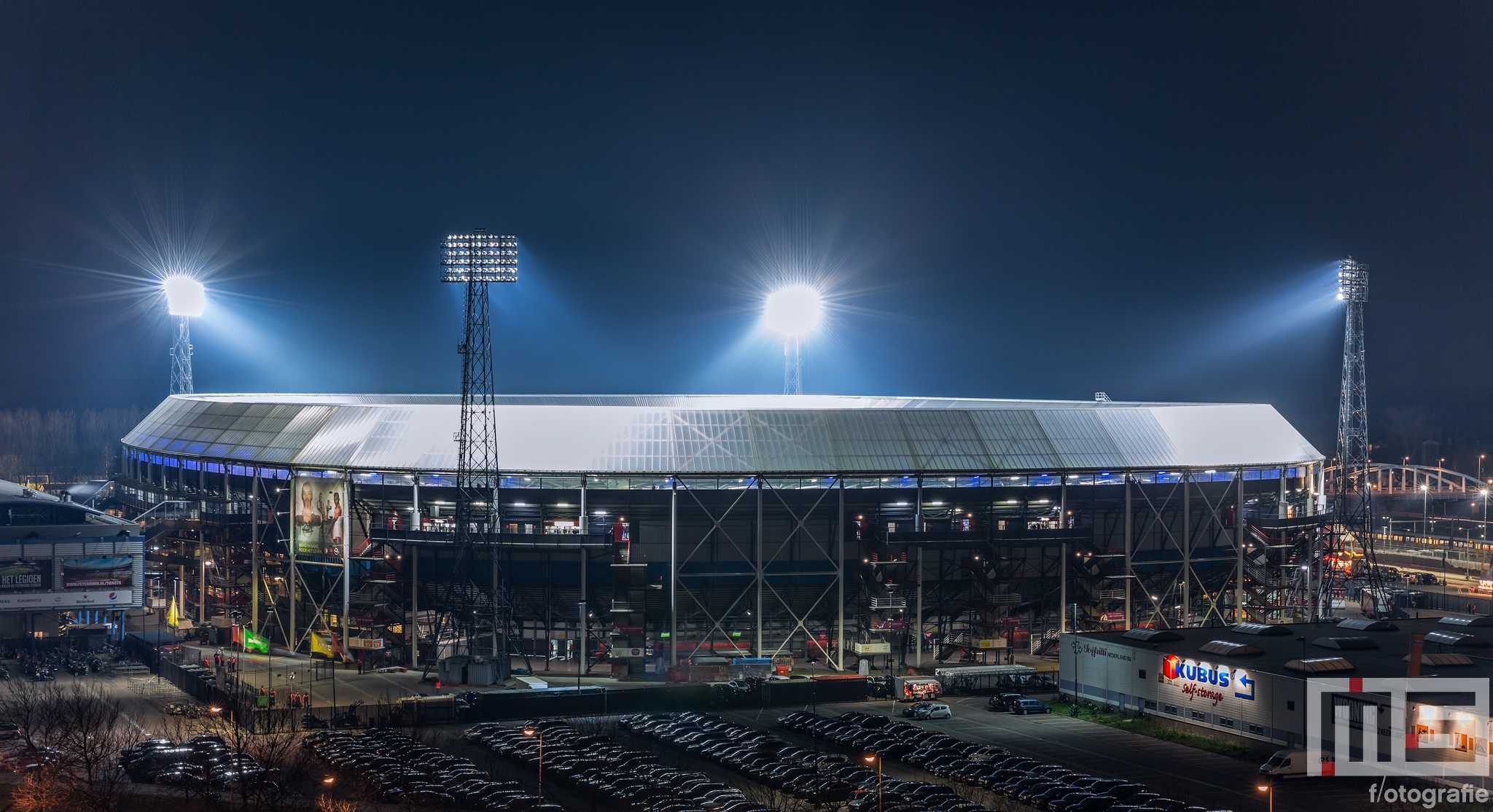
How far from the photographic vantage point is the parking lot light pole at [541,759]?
153 ft

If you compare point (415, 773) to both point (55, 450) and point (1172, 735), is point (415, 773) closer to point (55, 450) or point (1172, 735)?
point (1172, 735)

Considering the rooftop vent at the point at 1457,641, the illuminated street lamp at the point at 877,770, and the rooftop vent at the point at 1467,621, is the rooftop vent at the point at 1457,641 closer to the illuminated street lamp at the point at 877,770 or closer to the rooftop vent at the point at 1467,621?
the rooftop vent at the point at 1467,621

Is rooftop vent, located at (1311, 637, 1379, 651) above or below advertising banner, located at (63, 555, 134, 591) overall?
below

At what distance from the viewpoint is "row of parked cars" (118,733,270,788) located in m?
46.8

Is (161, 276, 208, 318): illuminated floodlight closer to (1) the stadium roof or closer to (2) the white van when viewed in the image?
(1) the stadium roof

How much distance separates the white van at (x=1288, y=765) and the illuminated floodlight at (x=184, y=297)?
10767cm

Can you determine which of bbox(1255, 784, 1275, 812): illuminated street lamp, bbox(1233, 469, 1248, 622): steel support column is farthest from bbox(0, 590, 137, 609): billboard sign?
bbox(1233, 469, 1248, 622): steel support column

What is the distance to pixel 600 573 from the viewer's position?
7200 cm

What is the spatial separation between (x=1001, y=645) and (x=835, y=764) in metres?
29.8

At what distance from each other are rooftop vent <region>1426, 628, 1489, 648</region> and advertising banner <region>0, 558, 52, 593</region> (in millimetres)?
80389

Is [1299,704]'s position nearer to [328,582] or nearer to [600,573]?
[600,573]

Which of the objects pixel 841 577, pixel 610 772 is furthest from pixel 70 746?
pixel 841 577

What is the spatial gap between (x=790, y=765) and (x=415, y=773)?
1452 centimetres

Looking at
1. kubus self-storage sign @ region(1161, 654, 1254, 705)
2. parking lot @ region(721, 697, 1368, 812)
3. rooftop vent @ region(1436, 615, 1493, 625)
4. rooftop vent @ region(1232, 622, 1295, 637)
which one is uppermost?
rooftop vent @ region(1232, 622, 1295, 637)
